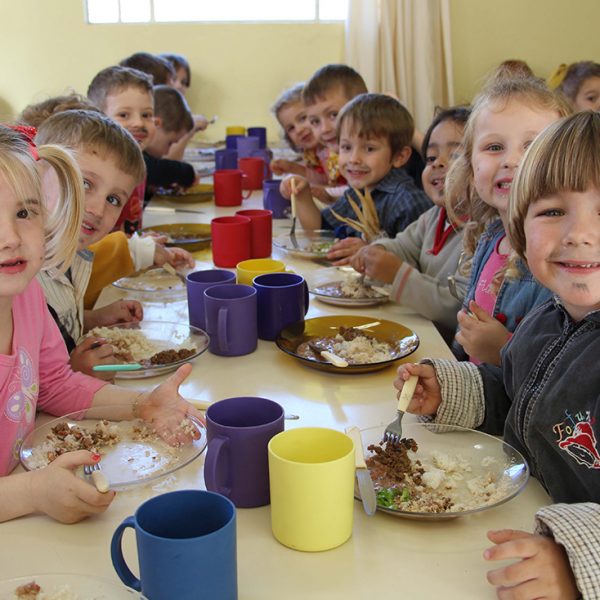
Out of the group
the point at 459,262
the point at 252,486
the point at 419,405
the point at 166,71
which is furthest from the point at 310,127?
the point at 252,486

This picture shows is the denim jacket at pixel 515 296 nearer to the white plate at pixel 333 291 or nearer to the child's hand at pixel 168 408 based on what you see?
the white plate at pixel 333 291

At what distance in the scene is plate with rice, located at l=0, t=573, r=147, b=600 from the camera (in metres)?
0.67

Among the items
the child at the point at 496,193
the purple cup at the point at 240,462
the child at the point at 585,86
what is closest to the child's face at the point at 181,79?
the child at the point at 585,86

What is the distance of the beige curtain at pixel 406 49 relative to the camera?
14.0ft

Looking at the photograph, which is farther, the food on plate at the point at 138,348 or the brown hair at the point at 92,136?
the brown hair at the point at 92,136

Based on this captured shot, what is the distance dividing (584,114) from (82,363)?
34.5 inches

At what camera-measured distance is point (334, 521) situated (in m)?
0.76

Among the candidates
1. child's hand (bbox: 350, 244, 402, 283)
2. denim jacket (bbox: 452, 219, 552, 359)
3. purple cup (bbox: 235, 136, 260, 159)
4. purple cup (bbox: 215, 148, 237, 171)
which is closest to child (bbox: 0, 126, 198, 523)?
denim jacket (bbox: 452, 219, 552, 359)

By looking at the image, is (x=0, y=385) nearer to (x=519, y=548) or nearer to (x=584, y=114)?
(x=519, y=548)

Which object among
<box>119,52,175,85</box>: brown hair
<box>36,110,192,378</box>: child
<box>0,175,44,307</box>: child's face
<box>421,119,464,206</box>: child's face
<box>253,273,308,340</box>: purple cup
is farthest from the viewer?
<box>119,52,175,85</box>: brown hair

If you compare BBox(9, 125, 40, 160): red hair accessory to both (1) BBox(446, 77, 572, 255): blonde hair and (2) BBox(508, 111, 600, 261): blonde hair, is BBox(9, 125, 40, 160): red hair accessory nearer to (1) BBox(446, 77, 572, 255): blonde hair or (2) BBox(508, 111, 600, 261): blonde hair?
(2) BBox(508, 111, 600, 261): blonde hair

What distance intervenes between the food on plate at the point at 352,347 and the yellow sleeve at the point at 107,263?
0.68 m

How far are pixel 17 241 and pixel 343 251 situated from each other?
1.09 meters

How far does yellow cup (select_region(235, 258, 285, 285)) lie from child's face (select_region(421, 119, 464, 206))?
599 millimetres
